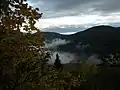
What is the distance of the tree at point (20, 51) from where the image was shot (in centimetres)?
1309

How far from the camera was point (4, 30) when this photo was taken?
44.0ft

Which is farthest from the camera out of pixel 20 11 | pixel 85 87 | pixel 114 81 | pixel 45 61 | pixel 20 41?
pixel 114 81

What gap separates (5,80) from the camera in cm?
1368

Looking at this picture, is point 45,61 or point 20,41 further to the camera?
point 45,61

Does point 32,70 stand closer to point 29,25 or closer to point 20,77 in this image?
point 20,77

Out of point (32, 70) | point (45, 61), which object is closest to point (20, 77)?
→ point (32, 70)

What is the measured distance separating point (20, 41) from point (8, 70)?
5.65ft

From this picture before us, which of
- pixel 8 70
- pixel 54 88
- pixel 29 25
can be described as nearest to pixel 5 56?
pixel 8 70

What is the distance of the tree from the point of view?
13.1 metres

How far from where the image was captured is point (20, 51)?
13.5 metres

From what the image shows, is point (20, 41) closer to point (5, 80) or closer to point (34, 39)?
point (34, 39)

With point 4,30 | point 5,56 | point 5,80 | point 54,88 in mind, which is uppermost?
point 4,30

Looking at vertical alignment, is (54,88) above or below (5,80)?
below

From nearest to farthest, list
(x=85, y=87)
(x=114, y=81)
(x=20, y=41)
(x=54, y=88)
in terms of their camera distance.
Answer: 1. (x=20, y=41)
2. (x=54, y=88)
3. (x=85, y=87)
4. (x=114, y=81)
